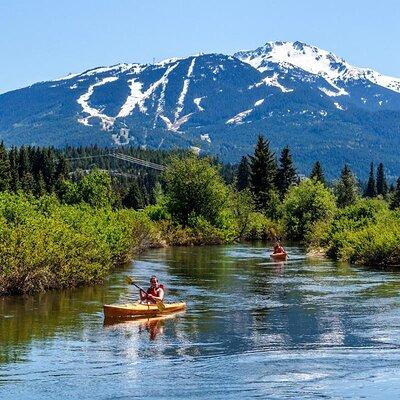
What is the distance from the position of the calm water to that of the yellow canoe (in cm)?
59

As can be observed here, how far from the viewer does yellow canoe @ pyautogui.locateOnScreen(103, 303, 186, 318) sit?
32.8m

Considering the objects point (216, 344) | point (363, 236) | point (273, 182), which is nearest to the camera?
point (216, 344)

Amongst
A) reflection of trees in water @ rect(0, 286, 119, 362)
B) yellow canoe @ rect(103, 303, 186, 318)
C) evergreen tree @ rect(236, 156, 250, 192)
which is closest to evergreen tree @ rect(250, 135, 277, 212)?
evergreen tree @ rect(236, 156, 250, 192)

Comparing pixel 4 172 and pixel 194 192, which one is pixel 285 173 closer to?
pixel 4 172

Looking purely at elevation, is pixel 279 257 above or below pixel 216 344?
above

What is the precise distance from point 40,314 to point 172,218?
52.4m

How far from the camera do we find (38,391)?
2192 cm

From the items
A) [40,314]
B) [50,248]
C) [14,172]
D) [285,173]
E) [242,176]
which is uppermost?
[242,176]

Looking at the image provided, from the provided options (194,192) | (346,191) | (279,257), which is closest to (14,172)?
(194,192)

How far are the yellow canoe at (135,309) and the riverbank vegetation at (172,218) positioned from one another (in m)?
5.60

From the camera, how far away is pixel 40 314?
110 ft

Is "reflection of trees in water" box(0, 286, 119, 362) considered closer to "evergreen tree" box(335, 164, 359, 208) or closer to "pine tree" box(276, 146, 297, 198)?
"evergreen tree" box(335, 164, 359, 208)

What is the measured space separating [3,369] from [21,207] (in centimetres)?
2204

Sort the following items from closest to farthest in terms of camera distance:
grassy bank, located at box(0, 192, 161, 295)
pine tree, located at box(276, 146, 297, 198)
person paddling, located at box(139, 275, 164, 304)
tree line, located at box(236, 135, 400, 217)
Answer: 1. person paddling, located at box(139, 275, 164, 304)
2. grassy bank, located at box(0, 192, 161, 295)
3. tree line, located at box(236, 135, 400, 217)
4. pine tree, located at box(276, 146, 297, 198)
